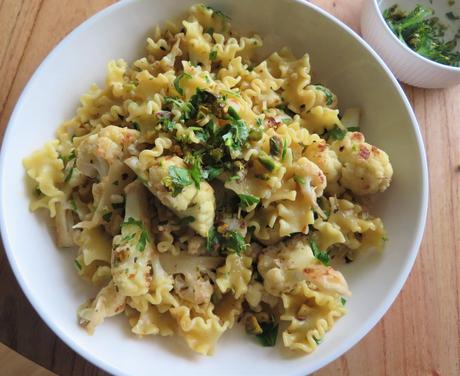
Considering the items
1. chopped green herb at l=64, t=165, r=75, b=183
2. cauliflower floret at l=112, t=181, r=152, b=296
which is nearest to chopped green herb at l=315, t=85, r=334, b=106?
cauliflower floret at l=112, t=181, r=152, b=296

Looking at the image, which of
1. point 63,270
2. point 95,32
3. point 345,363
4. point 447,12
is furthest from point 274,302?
point 447,12

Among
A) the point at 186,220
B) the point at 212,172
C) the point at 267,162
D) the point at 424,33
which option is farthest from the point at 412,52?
the point at 186,220

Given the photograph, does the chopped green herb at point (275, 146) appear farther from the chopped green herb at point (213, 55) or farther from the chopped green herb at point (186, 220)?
the chopped green herb at point (213, 55)

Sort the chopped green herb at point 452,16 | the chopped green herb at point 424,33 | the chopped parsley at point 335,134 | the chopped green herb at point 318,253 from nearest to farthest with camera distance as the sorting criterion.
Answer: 1. the chopped green herb at point 318,253
2. the chopped parsley at point 335,134
3. the chopped green herb at point 424,33
4. the chopped green herb at point 452,16

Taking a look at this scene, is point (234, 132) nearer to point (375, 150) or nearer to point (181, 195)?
point (181, 195)

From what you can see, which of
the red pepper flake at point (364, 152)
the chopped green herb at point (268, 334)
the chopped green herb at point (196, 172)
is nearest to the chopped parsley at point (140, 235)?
the chopped green herb at point (196, 172)

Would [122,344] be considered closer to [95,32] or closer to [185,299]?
[185,299]
